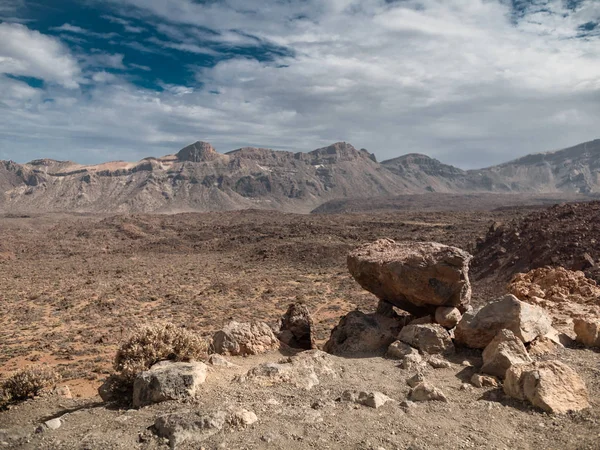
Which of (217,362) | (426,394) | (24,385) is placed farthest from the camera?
(217,362)

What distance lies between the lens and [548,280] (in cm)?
1466

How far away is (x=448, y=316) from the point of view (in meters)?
11.8

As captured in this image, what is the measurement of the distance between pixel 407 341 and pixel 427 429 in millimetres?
4338

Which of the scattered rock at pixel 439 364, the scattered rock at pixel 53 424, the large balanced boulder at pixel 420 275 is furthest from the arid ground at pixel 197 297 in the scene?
the large balanced boulder at pixel 420 275

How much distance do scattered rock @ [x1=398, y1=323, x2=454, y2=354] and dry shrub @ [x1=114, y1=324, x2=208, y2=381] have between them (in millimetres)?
5069

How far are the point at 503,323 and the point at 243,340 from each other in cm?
621

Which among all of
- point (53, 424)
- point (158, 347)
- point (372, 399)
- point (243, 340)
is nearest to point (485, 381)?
point (372, 399)

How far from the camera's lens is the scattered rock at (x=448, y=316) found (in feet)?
38.5

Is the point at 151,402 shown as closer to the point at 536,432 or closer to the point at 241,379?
the point at 241,379

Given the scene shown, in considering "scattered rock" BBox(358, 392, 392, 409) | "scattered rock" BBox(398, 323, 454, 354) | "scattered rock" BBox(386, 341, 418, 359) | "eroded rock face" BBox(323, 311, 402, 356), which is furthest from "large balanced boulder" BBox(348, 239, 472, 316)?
"scattered rock" BBox(358, 392, 392, 409)

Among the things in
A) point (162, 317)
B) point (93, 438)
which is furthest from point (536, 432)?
point (162, 317)

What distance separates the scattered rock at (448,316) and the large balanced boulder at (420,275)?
211 mm

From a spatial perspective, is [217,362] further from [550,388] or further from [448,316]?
[448,316]

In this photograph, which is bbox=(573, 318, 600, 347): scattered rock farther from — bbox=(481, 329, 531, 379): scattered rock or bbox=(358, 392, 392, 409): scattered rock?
bbox=(358, 392, 392, 409): scattered rock
